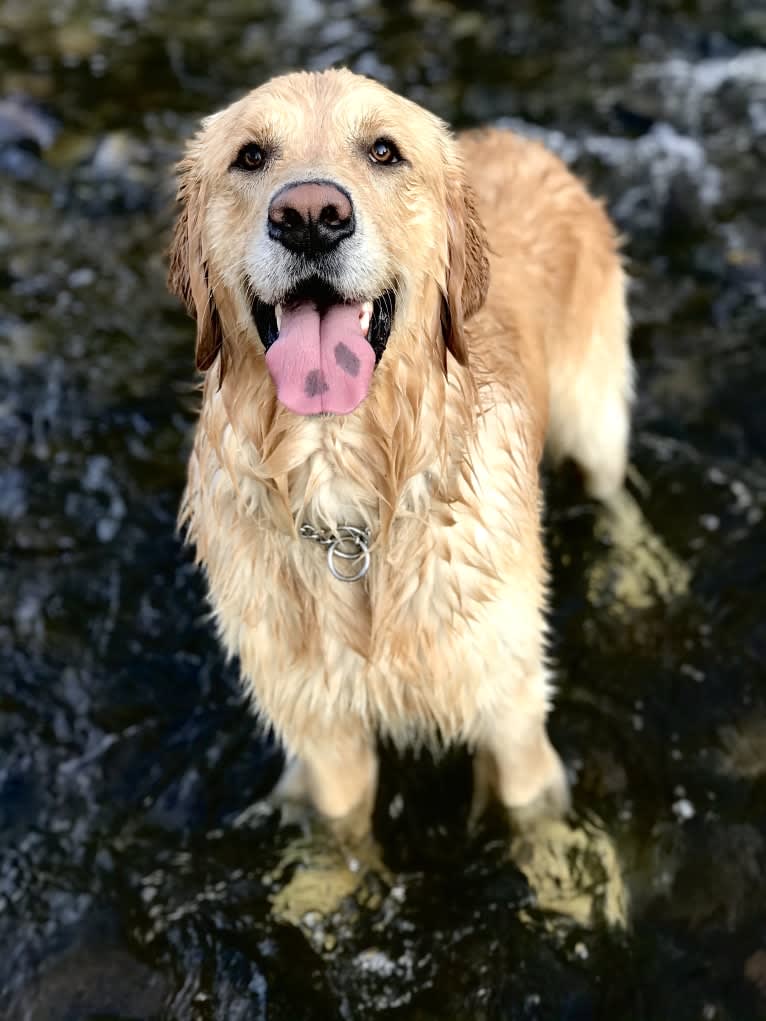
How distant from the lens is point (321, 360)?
253 cm

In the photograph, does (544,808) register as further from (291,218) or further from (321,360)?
(291,218)

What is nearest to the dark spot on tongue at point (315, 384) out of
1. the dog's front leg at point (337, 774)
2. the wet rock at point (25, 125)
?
the dog's front leg at point (337, 774)

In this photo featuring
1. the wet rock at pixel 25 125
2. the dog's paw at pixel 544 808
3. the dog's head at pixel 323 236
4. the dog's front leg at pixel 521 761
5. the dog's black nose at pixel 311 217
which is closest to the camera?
the dog's black nose at pixel 311 217

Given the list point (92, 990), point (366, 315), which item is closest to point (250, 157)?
point (366, 315)

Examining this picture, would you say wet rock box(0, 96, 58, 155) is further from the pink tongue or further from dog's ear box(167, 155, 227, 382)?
the pink tongue

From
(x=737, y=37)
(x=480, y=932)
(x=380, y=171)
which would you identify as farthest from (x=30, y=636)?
(x=737, y=37)

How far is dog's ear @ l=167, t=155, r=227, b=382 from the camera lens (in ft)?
9.33

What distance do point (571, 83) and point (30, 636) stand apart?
16.8 ft

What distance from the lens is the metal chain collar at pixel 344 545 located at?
9.47 feet

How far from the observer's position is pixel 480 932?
341 cm

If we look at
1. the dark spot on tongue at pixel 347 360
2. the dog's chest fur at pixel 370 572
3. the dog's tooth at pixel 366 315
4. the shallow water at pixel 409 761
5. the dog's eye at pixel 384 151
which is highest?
the dog's eye at pixel 384 151

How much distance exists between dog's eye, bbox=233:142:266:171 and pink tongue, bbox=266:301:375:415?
1.32 feet

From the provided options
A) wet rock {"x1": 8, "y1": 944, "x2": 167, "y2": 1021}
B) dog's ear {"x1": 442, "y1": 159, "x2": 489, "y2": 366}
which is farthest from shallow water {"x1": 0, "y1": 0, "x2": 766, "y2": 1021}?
dog's ear {"x1": 442, "y1": 159, "x2": 489, "y2": 366}

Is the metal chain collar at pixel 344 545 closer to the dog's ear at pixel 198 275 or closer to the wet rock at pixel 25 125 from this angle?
the dog's ear at pixel 198 275
